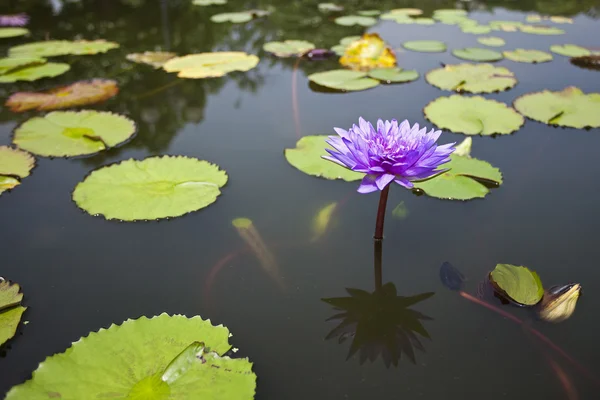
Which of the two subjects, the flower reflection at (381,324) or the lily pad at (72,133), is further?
the lily pad at (72,133)

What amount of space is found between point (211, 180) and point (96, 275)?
0.62 m

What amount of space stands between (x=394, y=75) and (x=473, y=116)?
2.89 ft

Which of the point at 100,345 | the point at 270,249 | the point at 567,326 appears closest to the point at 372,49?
the point at 270,249

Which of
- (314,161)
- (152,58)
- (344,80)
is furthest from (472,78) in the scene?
(152,58)

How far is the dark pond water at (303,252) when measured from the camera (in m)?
1.13

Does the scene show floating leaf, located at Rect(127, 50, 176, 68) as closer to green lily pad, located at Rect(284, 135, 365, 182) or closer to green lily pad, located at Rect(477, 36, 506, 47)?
green lily pad, located at Rect(284, 135, 365, 182)

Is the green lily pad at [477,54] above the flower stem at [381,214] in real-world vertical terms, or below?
above

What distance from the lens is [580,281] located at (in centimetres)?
138

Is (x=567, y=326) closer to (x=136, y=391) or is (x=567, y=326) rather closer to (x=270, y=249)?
(x=270, y=249)

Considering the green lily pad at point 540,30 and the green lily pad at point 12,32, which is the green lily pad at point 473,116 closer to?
the green lily pad at point 540,30

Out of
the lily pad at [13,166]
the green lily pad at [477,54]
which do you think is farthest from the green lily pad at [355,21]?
the lily pad at [13,166]

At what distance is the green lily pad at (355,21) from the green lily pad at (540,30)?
66.0 inches

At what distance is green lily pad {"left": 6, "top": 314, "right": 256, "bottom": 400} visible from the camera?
1.00m

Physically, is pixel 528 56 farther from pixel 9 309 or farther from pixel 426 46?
pixel 9 309
